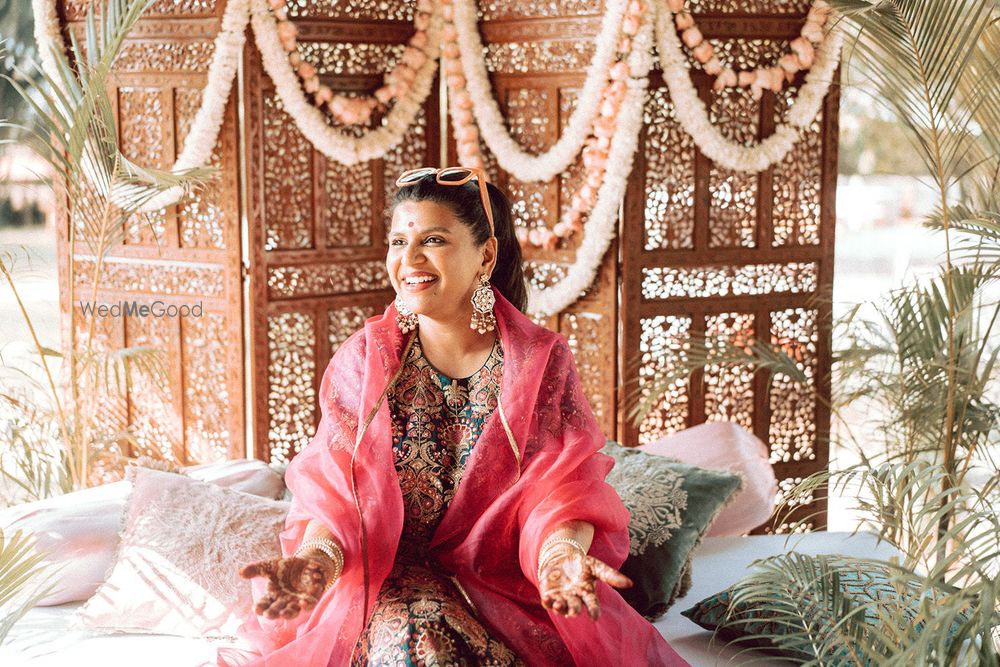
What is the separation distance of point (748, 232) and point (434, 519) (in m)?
2.55

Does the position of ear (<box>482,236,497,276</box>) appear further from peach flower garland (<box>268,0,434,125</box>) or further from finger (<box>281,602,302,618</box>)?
peach flower garland (<box>268,0,434,125</box>)

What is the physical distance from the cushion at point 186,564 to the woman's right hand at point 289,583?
0.74 metres

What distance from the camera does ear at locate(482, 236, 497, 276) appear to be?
248 centimetres

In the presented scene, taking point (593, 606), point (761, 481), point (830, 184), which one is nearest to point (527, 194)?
point (830, 184)

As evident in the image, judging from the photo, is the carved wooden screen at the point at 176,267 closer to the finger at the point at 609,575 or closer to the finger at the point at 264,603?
the finger at the point at 264,603

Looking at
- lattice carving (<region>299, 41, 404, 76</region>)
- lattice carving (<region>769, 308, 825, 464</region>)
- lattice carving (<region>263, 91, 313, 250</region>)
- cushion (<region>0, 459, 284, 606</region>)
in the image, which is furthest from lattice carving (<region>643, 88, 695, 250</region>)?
cushion (<region>0, 459, 284, 606</region>)

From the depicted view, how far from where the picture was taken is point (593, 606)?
1839 mm

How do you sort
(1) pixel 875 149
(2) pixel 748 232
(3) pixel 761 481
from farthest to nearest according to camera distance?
(1) pixel 875 149
(2) pixel 748 232
(3) pixel 761 481

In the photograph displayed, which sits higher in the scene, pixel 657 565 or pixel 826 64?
pixel 826 64

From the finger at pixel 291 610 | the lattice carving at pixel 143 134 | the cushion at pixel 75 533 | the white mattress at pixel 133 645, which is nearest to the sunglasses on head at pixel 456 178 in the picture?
the finger at pixel 291 610

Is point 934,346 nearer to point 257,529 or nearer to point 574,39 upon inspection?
point 574,39

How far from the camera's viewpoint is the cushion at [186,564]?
2744mm

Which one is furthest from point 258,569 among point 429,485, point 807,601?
point 807,601

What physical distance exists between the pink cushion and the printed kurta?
1.26m
